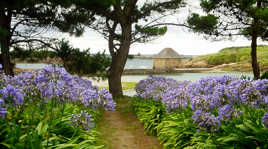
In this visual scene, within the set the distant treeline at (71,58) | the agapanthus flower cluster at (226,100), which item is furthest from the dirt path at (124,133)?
the distant treeline at (71,58)

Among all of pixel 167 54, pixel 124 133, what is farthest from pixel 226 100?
pixel 167 54

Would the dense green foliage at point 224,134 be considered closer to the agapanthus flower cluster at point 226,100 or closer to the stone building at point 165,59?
the agapanthus flower cluster at point 226,100

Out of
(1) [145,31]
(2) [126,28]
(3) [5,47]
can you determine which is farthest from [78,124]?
(1) [145,31]

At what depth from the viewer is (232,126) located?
3.40 meters

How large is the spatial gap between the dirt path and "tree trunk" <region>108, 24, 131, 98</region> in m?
3.25

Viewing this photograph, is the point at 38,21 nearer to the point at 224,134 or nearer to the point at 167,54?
the point at 224,134

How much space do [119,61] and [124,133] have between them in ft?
17.6

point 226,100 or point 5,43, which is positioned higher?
point 5,43

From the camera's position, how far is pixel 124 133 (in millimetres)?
5977

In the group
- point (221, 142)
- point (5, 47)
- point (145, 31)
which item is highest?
point (145, 31)

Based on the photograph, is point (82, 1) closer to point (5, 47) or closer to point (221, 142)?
point (5, 47)

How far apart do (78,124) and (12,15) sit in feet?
25.8

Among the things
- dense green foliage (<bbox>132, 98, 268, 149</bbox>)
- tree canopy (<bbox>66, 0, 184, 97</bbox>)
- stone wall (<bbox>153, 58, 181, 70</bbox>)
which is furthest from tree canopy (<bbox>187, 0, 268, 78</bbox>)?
stone wall (<bbox>153, 58, 181, 70</bbox>)

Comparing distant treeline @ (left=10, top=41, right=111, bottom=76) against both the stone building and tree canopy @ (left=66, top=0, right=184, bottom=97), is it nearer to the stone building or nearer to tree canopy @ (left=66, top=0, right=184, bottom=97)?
tree canopy @ (left=66, top=0, right=184, bottom=97)
